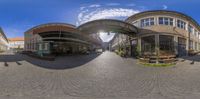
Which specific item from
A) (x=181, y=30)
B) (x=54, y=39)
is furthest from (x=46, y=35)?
(x=181, y=30)

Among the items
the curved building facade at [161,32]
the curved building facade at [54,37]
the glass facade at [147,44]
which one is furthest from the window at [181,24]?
the curved building facade at [54,37]

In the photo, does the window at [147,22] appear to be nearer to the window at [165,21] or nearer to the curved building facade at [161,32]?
the curved building facade at [161,32]

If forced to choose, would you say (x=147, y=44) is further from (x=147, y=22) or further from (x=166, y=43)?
(x=147, y=22)

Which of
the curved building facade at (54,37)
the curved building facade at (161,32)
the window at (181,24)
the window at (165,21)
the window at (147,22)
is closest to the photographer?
the curved building facade at (54,37)

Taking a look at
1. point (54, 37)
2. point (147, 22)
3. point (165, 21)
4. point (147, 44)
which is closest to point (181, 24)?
point (165, 21)

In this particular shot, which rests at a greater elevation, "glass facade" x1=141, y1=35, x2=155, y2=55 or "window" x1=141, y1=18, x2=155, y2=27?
"window" x1=141, y1=18, x2=155, y2=27

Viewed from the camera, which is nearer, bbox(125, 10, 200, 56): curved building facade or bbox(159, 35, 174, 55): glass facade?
bbox(159, 35, 174, 55): glass facade

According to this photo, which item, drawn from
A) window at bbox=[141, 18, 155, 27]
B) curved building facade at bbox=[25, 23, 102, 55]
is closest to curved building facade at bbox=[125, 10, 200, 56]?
window at bbox=[141, 18, 155, 27]

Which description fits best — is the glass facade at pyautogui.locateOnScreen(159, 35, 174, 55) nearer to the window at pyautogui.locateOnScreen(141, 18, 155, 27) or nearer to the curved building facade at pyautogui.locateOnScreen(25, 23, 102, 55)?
the window at pyautogui.locateOnScreen(141, 18, 155, 27)

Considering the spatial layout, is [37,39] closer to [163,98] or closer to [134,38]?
[134,38]

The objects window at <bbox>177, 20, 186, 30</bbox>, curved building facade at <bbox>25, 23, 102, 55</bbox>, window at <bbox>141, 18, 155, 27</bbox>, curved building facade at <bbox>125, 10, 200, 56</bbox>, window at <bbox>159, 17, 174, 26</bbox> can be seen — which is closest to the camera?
curved building facade at <bbox>25, 23, 102, 55</bbox>

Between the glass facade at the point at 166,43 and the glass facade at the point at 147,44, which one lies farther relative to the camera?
the glass facade at the point at 147,44

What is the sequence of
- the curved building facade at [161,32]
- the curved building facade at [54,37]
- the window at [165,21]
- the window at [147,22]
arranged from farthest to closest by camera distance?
the window at [147,22]
the window at [165,21]
the curved building facade at [161,32]
the curved building facade at [54,37]

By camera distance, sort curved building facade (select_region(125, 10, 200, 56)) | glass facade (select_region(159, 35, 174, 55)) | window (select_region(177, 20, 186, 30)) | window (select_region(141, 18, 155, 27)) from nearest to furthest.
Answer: glass facade (select_region(159, 35, 174, 55))
curved building facade (select_region(125, 10, 200, 56))
window (select_region(141, 18, 155, 27))
window (select_region(177, 20, 186, 30))
